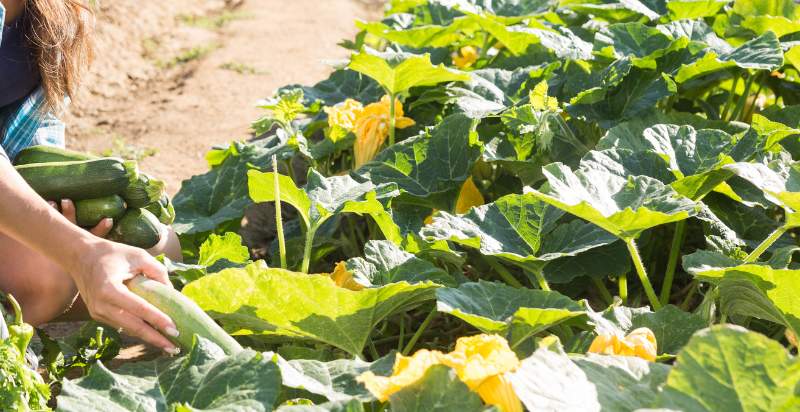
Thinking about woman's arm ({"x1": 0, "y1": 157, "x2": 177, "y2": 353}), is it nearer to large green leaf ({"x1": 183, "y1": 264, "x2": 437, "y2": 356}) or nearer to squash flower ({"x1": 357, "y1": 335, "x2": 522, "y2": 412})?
large green leaf ({"x1": 183, "y1": 264, "x2": 437, "y2": 356})

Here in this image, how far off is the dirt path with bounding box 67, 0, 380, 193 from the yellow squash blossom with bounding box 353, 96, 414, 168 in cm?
130

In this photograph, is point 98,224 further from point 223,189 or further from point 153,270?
point 153,270

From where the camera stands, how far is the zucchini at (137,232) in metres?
2.96

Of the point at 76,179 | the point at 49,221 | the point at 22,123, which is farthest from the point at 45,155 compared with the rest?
the point at 49,221

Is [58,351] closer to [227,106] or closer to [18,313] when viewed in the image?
[18,313]

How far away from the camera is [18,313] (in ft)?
6.94

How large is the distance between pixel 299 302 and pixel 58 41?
48.9 inches

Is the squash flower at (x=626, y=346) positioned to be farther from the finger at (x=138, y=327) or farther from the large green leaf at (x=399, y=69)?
the large green leaf at (x=399, y=69)

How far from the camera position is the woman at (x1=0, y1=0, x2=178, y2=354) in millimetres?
2250

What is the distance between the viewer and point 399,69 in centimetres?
311

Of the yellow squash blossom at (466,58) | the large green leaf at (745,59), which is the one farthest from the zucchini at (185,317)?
the yellow squash blossom at (466,58)

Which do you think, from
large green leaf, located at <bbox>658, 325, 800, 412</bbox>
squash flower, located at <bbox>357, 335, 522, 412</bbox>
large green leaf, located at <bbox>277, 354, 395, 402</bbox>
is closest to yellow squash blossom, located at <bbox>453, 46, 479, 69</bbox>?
large green leaf, located at <bbox>277, 354, 395, 402</bbox>

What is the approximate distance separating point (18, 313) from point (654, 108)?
1.89 m

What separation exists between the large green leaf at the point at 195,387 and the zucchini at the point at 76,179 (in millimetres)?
1003
